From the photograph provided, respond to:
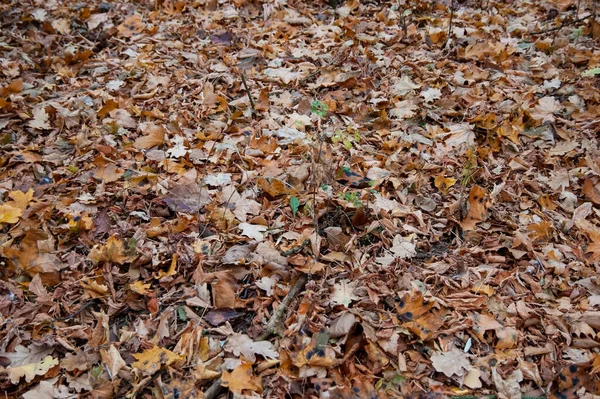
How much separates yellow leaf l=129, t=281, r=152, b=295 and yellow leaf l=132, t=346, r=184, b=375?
1.20ft

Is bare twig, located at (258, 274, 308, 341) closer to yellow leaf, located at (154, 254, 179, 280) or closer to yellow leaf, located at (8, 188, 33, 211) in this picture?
yellow leaf, located at (154, 254, 179, 280)

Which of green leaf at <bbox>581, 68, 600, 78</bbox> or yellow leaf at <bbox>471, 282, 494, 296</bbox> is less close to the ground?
green leaf at <bbox>581, 68, 600, 78</bbox>

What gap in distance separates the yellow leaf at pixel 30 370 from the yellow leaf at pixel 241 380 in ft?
2.84

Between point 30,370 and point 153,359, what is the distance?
59cm

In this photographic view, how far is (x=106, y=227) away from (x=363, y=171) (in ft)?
5.77

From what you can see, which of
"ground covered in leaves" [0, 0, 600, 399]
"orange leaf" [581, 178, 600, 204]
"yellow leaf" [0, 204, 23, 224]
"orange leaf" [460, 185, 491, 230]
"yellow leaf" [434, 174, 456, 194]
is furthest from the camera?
"yellow leaf" [434, 174, 456, 194]

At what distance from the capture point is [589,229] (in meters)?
2.83

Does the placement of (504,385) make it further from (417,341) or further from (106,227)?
(106,227)

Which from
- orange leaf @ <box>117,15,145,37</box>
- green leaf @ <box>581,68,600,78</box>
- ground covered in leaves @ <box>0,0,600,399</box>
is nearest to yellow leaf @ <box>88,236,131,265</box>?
ground covered in leaves @ <box>0,0,600,399</box>

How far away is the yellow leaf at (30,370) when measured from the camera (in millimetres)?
2168

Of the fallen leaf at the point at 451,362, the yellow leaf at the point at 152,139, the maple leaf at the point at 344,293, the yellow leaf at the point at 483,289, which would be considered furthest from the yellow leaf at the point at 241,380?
the yellow leaf at the point at 152,139

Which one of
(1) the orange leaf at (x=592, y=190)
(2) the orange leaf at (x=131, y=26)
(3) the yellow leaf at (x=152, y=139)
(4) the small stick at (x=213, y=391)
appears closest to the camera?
(4) the small stick at (x=213, y=391)

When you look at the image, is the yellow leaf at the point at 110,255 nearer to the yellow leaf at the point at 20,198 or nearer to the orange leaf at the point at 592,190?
the yellow leaf at the point at 20,198

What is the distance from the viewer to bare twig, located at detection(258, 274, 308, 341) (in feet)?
7.73
